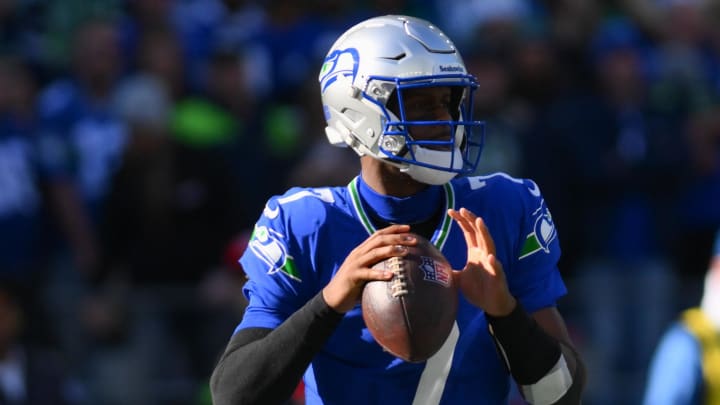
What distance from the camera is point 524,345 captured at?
376cm

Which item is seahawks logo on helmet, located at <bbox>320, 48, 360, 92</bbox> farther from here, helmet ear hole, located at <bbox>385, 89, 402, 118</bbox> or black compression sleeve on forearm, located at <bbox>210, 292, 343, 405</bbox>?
black compression sleeve on forearm, located at <bbox>210, 292, 343, 405</bbox>

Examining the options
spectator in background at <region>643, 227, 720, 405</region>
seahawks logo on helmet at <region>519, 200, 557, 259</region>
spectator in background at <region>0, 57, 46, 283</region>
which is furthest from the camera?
spectator in background at <region>0, 57, 46, 283</region>

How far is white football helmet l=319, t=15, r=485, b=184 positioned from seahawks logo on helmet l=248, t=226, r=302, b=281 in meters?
0.37

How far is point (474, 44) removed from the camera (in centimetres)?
940

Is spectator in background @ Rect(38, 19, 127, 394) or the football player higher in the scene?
the football player

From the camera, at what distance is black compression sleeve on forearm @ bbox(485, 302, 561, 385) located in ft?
12.2

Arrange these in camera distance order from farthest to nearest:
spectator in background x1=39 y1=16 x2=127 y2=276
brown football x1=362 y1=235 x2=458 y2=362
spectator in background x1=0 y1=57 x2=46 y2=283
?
spectator in background x1=39 y1=16 x2=127 y2=276 < spectator in background x1=0 y1=57 x2=46 y2=283 < brown football x1=362 y1=235 x2=458 y2=362

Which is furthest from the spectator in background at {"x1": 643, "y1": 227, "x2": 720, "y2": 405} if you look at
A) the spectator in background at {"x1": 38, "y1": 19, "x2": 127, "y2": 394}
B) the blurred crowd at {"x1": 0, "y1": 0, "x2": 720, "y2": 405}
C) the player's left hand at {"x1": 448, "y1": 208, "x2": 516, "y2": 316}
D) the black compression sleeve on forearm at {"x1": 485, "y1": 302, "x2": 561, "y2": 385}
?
the spectator in background at {"x1": 38, "y1": 19, "x2": 127, "y2": 394}

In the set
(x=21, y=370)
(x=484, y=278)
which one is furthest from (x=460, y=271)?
(x=21, y=370)

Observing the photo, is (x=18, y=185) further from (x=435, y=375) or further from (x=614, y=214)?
(x=435, y=375)

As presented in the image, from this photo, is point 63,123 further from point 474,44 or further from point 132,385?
point 474,44

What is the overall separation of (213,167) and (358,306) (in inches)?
178

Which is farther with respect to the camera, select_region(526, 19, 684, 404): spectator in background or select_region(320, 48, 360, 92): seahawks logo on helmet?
select_region(526, 19, 684, 404): spectator in background

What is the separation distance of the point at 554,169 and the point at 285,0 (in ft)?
7.01
